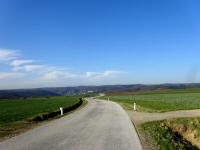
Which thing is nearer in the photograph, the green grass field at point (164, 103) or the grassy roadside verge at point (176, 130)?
the grassy roadside verge at point (176, 130)

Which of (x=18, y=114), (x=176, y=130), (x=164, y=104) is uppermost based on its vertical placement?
(x=164, y=104)

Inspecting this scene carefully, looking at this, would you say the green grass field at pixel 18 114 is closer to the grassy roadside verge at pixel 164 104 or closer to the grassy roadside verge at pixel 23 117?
the grassy roadside verge at pixel 23 117

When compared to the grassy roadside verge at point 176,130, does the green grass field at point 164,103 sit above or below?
above

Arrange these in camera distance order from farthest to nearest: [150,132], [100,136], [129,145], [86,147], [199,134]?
[199,134]
[150,132]
[100,136]
[129,145]
[86,147]

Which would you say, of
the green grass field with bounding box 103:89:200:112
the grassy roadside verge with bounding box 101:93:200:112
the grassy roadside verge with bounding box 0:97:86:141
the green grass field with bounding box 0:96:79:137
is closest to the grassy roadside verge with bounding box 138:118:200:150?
the grassy roadside verge with bounding box 0:97:86:141

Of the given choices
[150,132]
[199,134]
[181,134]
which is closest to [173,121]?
[181,134]

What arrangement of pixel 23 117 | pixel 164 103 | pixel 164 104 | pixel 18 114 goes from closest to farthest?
pixel 23 117 → pixel 18 114 → pixel 164 104 → pixel 164 103

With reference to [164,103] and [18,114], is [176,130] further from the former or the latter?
[164,103]

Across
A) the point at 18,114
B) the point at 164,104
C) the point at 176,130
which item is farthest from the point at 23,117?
the point at 164,104

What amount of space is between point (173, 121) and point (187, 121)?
1.01m

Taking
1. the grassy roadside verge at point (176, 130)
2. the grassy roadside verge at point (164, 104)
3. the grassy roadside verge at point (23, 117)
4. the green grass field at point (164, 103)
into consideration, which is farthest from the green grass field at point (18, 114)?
the green grass field at point (164, 103)

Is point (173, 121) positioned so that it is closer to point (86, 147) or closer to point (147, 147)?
point (147, 147)

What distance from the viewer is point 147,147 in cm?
1405

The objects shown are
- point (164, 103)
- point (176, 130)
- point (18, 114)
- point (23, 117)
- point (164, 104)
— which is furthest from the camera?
point (164, 103)
